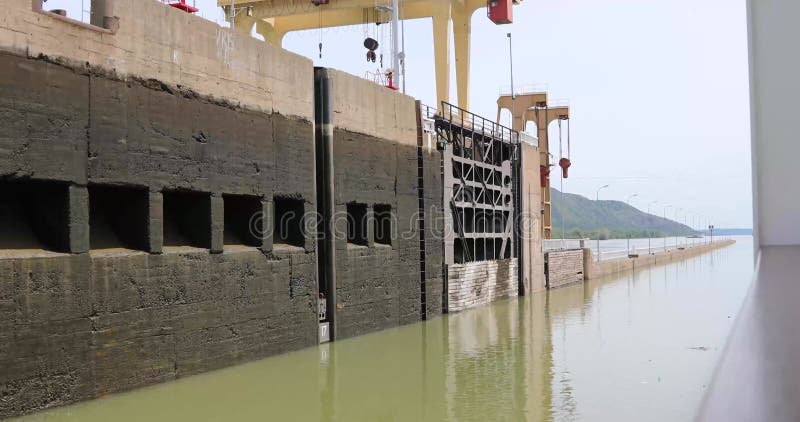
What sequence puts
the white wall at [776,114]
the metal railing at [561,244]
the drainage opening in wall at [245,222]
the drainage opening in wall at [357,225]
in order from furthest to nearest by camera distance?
the metal railing at [561,244]
the drainage opening in wall at [357,225]
the drainage opening in wall at [245,222]
the white wall at [776,114]

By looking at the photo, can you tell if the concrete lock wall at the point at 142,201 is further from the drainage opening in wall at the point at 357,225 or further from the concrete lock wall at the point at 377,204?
the drainage opening in wall at the point at 357,225

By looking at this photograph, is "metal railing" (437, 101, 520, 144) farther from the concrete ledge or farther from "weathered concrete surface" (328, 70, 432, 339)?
the concrete ledge

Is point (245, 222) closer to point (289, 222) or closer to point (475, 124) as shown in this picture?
point (289, 222)

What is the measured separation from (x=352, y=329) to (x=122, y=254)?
20.1 feet

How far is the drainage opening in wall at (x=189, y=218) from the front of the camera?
1138 cm

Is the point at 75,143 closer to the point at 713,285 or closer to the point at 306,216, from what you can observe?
the point at 306,216

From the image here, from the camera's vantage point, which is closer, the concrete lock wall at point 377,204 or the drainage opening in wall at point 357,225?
the concrete lock wall at point 377,204

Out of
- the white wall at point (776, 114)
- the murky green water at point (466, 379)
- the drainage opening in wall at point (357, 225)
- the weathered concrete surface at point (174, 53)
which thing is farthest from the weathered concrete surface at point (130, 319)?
the white wall at point (776, 114)

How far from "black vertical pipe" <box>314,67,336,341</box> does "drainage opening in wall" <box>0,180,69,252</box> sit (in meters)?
6.03

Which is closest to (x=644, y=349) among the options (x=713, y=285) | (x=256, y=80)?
(x=256, y=80)

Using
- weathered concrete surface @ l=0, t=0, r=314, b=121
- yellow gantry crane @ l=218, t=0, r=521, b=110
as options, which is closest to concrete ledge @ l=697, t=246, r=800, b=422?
weathered concrete surface @ l=0, t=0, r=314, b=121

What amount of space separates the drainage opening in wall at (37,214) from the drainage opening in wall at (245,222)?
3713mm

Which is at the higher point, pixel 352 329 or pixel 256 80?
pixel 256 80

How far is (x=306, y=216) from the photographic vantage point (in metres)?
13.7
